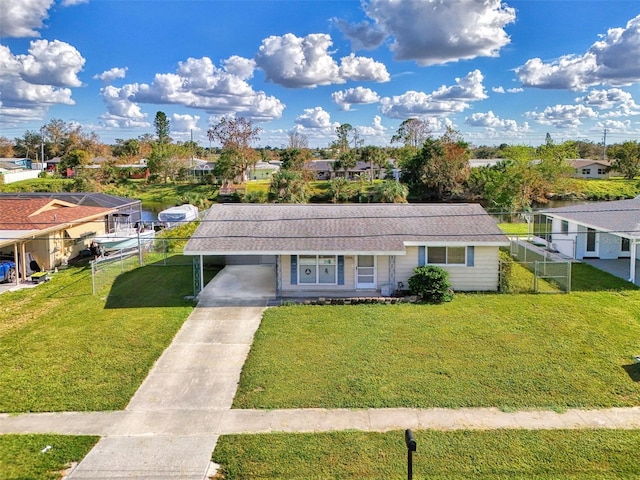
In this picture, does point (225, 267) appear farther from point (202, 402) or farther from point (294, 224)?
point (202, 402)

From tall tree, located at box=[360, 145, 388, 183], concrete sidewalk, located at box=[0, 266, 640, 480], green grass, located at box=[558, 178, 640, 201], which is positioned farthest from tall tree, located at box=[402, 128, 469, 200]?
concrete sidewalk, located at box=[0, 266, 640, 480]

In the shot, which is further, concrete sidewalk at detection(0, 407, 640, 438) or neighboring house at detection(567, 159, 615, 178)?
neighboring house at detection(567, 159, 615, 178)

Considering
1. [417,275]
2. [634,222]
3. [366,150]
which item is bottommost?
[417,275]

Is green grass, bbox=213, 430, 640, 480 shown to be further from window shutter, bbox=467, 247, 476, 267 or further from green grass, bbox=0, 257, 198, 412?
window shutter, bbox=467, 247, 476, 267

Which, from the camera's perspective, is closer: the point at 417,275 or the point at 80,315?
the point at 80,315

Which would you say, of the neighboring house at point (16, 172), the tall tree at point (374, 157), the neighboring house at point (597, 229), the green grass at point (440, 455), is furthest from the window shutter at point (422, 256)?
the neighboring house at point (16, 172)

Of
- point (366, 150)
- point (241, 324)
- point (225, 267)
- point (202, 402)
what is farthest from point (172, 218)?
point (366, 150)

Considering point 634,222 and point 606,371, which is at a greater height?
point 634,222
